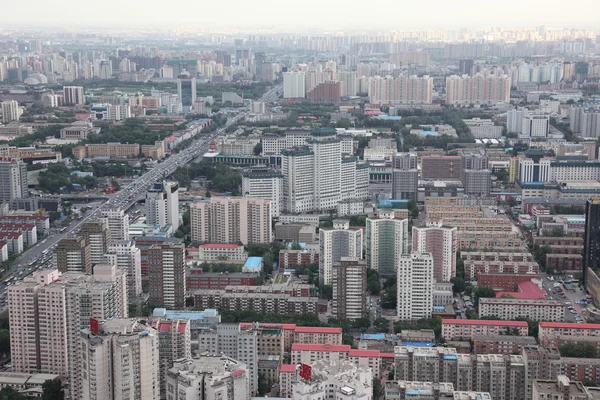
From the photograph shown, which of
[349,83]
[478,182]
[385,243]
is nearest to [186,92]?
[349,83]

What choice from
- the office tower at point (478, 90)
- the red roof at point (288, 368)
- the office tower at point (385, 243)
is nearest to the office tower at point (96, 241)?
the office tower at point (385, 243)

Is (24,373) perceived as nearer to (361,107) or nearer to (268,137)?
(268,137)

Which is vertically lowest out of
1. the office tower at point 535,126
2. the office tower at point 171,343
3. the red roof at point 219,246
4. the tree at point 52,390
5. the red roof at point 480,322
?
the tree at point 52,390

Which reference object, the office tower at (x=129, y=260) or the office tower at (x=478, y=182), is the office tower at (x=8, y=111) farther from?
the office tower at (x=129, y=260)

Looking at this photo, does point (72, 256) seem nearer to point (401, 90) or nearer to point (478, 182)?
point (478, 182)

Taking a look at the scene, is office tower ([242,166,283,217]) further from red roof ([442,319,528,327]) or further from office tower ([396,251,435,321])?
red roof ([442,319,528,327])

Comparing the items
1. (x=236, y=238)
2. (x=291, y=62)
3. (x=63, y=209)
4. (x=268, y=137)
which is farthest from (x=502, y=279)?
(x=291, y=62)
